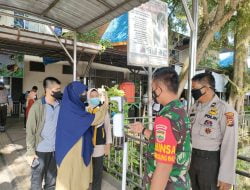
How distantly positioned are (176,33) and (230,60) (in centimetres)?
595

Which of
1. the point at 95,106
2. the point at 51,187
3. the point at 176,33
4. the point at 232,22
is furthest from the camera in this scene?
the point at 176,33

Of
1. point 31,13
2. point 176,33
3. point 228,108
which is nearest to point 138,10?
point 31,13

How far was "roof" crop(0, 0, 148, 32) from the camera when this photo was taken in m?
3.49

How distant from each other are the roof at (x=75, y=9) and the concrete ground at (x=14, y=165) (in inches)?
100

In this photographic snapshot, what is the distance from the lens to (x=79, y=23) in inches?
168

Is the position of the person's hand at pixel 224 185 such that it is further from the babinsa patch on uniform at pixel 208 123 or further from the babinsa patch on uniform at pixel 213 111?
the babinsa patch on uniform at pixel 213 111

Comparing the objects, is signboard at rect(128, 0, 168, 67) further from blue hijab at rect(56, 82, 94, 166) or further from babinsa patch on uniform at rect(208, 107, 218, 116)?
babinsa patch on uniform at rect(208, 107, 218, 116)

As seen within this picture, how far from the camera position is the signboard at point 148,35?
4703mm

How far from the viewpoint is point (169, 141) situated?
1662 millimetres

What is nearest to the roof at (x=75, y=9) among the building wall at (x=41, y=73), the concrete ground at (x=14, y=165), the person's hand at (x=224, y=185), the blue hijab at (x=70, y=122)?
the blue hijab at (x=70, y=122)

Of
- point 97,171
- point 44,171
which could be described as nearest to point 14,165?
point 44,171

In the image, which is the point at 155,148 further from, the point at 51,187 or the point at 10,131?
the point at 10,131

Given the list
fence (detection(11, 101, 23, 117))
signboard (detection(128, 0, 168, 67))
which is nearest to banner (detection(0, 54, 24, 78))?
fence (detection(11, 101, 23, 117))

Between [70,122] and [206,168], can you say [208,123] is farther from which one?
[70,122]
